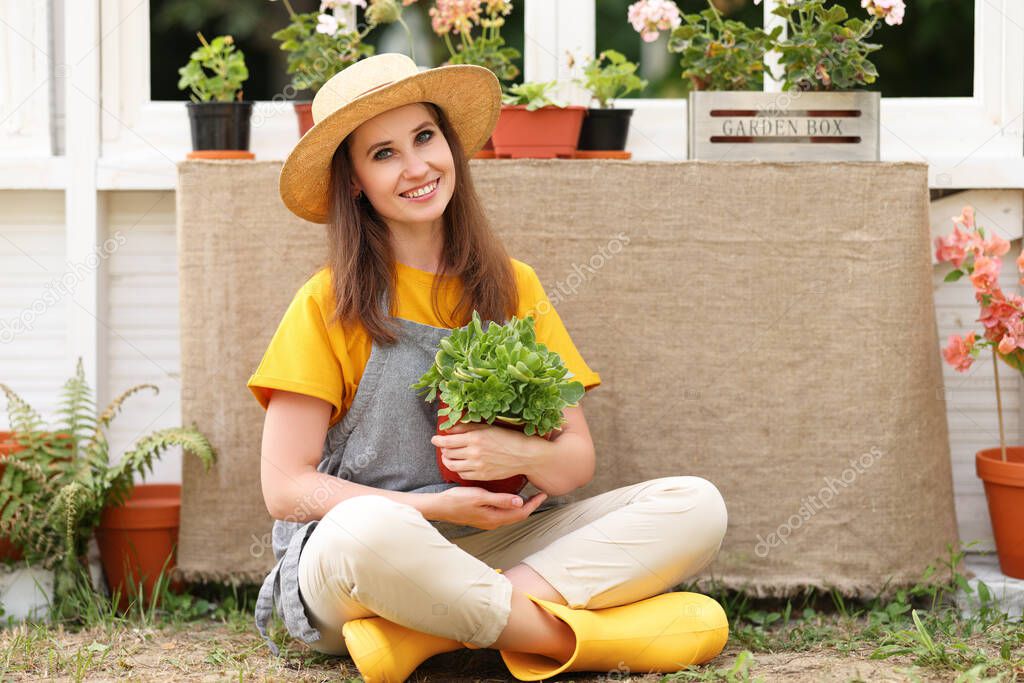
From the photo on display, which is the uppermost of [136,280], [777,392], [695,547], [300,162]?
[300,162]

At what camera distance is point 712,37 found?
3059 mm

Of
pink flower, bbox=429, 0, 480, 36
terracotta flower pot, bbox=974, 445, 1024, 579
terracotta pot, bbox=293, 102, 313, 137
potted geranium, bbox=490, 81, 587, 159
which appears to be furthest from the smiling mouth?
terracotta flower pot, bbox=974, 445, 1024, 579

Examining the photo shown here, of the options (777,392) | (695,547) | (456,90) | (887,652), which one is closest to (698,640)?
(695,547)

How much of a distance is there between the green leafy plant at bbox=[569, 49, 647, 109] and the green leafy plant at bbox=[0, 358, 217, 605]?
1.35 metres

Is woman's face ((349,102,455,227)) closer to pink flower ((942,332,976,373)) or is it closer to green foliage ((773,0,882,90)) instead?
green foliage ((773,0,882,90))

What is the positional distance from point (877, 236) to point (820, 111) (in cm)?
36

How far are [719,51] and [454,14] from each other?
699mm

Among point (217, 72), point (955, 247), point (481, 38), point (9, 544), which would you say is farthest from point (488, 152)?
point (9, 544)

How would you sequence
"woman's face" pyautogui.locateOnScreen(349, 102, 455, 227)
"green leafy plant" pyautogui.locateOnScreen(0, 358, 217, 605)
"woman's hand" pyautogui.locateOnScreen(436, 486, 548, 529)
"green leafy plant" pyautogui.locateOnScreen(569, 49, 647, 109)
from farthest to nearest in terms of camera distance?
"green leafy plant" pyautogui.locateOnScreen(569, 49, 647, 109) → "green leafy plant" pyautogui.locateOnScreen(0, 358, 217, 605) → "woman's face" pyautogui.locateOnScreen(349, 102, 455, 227) → "woman's hand" pyautogui.locateOnScreen(436, 486, 548, 529)

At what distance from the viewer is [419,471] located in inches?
94.5

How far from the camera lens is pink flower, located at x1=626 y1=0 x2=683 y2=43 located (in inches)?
115

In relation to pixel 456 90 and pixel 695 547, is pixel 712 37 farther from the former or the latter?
pixel 695 547

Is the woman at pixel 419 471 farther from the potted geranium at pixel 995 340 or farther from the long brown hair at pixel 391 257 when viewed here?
the potted geranium at pixel 995 340

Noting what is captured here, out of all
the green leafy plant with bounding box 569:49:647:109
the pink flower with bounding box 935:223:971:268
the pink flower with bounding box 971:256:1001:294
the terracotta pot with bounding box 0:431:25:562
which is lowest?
the terracotta pot with bounding box 0:431:25:562
